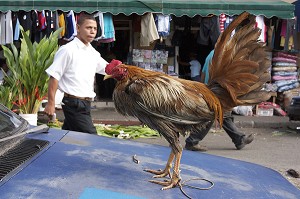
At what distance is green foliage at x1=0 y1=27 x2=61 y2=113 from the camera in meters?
8.70

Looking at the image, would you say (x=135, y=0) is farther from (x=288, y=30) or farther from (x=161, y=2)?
(x=288, y=30)

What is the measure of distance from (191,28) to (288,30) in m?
2.78

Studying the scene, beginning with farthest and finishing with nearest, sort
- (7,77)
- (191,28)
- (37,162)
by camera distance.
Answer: (191,28) → (7,77) → (37,162)

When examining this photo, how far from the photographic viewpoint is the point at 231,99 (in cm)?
294

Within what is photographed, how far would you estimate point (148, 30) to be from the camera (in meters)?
13.1

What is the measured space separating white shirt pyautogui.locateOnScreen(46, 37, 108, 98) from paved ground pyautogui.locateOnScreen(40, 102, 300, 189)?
5.82 ft

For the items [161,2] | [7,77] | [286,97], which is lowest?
[286,97]

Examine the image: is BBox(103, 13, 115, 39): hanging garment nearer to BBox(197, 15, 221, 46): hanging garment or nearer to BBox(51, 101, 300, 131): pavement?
BBox(51, 101, 300, 131): pavement

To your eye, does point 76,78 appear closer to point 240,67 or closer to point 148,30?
point 240,67

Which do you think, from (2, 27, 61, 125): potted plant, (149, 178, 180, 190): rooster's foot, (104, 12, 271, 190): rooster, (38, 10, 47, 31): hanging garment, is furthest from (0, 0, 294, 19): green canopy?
(149, 178, 180, 190): rooster's foot

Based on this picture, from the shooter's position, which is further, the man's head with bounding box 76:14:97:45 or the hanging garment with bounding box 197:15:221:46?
the hanging garment with bounding box 197:15:221:46

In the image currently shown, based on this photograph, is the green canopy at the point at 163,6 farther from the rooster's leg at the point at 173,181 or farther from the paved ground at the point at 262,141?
the rooster's leg at the point at 173,181

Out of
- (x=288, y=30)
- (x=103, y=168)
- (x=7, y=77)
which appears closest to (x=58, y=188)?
(x=103, y=168)

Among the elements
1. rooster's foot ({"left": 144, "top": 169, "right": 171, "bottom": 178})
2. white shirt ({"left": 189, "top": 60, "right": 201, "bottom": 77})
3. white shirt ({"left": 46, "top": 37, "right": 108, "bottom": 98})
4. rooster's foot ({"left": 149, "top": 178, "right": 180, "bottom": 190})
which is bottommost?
white shirt ({"left": 189, "top": 60, "right": 201, "bottom": 77})
